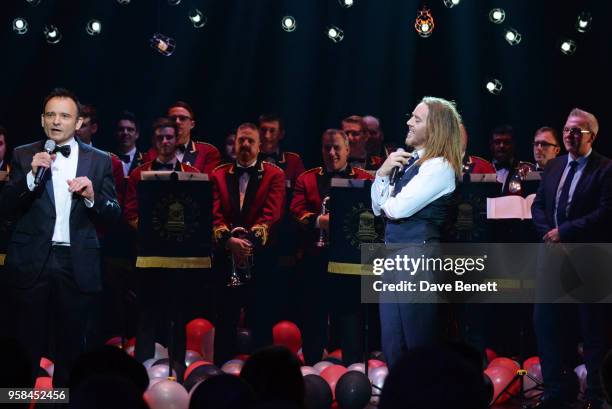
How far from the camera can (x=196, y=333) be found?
845 centimetres

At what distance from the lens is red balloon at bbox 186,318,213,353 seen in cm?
842

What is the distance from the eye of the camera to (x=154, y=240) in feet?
23.3

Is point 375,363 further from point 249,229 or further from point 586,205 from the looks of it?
point 586,205

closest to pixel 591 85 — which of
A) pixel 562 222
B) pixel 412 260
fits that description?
pixel 562 222

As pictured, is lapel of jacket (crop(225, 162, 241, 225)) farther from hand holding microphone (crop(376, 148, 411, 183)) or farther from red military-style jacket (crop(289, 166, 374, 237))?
hand holding microphone (crop(376, 148, 411, 183))

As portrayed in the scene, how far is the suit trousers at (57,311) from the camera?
5.81 meters

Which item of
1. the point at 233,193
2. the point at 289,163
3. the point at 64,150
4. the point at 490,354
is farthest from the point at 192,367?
the point at 490,354

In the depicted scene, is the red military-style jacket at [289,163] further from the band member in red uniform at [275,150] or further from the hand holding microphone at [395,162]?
the hand holding microphone at [395,162]

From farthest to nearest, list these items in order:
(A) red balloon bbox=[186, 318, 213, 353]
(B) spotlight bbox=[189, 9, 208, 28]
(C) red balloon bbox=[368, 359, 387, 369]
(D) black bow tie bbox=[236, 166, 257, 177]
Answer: (B) spotlight bbox=[189, 9, 208, 28] < (A) red balloon bbox=[186, 318, 213, 353] < (D) black bow tie bbox=[236, 166, 257, 177] < (C) red balloon bbox=[368, 359, 387, 369]

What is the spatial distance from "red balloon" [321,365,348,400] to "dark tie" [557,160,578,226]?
191cm

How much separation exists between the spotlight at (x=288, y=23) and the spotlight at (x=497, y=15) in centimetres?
187

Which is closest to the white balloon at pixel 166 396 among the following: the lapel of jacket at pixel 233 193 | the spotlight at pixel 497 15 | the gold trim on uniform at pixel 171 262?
the gold trim on uniform at pixel 171 262

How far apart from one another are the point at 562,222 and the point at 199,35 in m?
4.41

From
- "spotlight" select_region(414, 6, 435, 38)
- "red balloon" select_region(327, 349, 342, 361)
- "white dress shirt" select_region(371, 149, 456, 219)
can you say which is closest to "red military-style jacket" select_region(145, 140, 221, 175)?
"red balloon" select_region(327, 349, 342, 361)
